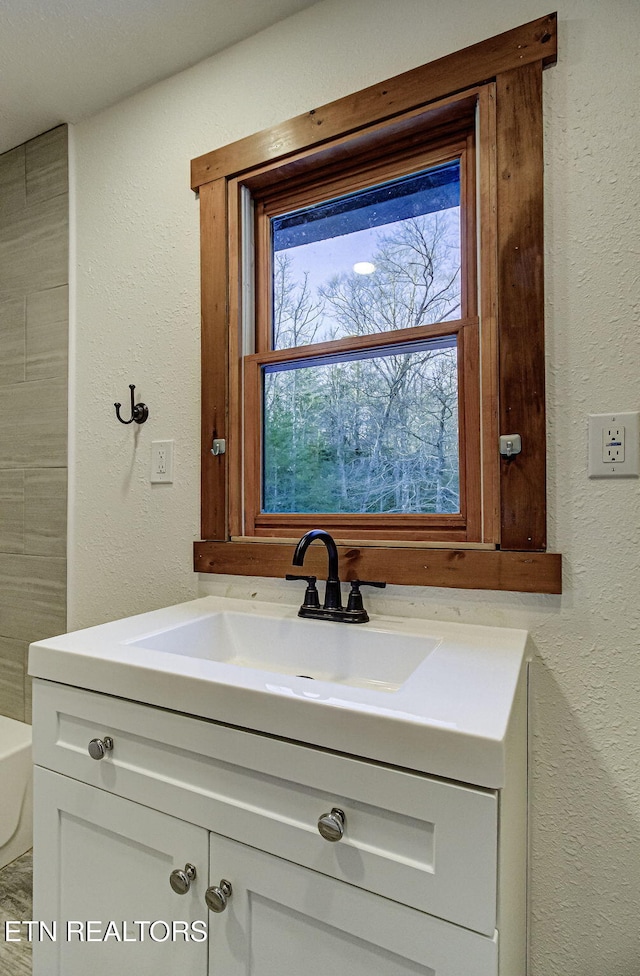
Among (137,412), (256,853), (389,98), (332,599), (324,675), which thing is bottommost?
(256,853)

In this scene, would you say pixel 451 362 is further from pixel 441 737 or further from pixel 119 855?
pixel 119 855

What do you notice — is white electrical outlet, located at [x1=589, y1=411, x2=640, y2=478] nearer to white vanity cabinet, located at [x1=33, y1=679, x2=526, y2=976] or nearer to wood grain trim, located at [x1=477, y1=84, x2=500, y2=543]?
wood grain trim, located at [x1=477, y1=84, x2=500, y2=543]

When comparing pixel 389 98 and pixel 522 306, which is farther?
pixel 389 98

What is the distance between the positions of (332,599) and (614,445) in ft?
2.17

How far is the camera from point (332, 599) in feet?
3.88

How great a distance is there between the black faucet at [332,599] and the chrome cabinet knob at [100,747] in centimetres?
47

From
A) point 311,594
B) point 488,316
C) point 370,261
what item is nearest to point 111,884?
point 311,594

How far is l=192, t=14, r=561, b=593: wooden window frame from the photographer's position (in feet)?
3.52

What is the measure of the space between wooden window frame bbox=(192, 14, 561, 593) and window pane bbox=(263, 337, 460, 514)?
94 mm

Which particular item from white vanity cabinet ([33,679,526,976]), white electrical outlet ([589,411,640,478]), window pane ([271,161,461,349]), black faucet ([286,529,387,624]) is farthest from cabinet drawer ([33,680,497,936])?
window pane ([271,161,461,349])

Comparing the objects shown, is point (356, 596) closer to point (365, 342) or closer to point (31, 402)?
point (365, 342)

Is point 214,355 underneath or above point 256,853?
above

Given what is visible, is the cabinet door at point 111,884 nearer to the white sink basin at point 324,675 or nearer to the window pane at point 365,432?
the white sink basin at point 324,675

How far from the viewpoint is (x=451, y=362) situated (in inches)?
48.7
